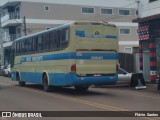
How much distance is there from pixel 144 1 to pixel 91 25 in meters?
9.69

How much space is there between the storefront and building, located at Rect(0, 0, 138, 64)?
28.8m

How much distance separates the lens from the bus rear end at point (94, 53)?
60.8 ft

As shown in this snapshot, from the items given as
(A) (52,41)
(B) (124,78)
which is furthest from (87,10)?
(A) (52,41)

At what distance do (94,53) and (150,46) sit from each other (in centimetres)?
898

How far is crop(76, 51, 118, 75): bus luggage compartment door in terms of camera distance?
1858 centimetres

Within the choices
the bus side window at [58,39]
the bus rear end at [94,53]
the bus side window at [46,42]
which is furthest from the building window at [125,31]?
the bus rear end at [94,53]

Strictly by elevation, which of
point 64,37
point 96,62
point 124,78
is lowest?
point 124,78

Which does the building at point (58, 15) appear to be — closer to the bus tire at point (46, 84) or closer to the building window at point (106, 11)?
the building window at point (106, 11)

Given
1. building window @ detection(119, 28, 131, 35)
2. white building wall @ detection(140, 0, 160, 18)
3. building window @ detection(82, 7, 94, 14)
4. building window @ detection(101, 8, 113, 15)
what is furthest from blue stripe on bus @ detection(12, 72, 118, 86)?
building window @ detection(119, 28, 131, 35)

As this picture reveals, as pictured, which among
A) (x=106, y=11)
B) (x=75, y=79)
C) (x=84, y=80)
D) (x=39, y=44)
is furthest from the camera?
(x=106, y=11)

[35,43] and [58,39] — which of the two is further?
[35,43]

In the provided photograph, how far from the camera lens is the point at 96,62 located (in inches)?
745

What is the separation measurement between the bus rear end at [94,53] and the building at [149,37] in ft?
23.0

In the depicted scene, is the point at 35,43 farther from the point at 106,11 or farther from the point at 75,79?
the point at 106,11
